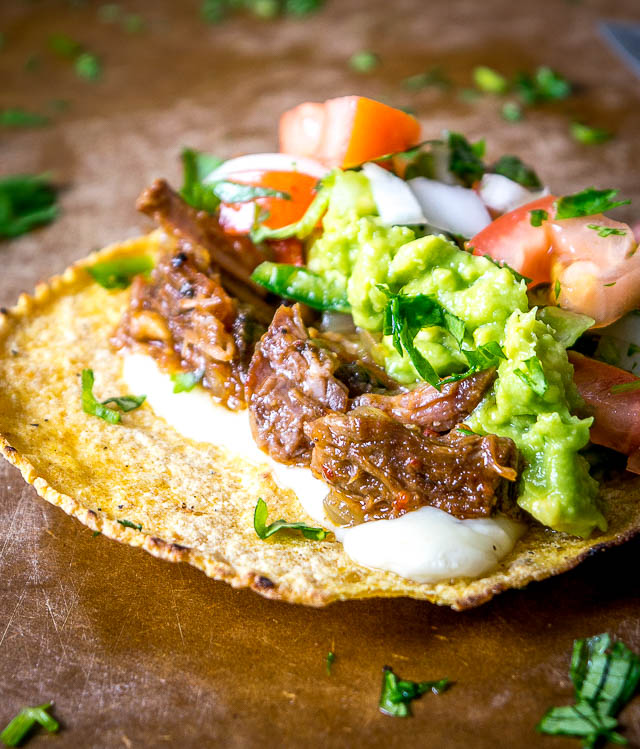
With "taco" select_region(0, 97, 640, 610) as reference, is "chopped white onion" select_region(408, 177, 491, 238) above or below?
above

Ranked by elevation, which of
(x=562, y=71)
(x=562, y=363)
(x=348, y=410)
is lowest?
(x=562, y=71)

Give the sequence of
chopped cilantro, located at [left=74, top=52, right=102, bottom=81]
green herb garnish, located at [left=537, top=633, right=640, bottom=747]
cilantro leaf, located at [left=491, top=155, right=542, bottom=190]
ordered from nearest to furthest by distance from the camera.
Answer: green herb garnish, located at [left=537, top=633, right=640, bottom=747]
cilantro leaf, located at [left=491, top=155, right=542, bottom=190]
chopped cilantro, located at [left=74, top=52, right=102, bottom=81]

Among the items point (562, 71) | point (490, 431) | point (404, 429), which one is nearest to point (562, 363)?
point (490, 431)

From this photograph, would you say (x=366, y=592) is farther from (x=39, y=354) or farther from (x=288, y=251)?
(x=39, y=354)

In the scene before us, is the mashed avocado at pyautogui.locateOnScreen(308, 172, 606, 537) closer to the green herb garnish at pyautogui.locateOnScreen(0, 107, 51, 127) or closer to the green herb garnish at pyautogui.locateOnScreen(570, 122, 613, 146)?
the green herb garnish at pyautogui.locateOnScreen(570, 122, 613, 146)

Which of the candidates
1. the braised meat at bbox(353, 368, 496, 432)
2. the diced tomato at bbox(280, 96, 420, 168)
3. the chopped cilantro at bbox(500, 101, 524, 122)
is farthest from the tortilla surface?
the chopped cilantro at bbox(500, 101, 524, 122)

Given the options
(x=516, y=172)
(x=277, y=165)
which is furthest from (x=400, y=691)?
(x=516, y=172)
